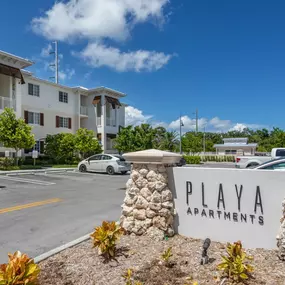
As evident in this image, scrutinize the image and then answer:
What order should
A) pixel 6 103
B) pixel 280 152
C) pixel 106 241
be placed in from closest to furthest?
pixel 106 241, pixel 280 152, pixel 6 103

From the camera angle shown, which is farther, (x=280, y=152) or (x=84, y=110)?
(x=84, y=110)

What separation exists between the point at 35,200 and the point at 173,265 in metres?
7.27

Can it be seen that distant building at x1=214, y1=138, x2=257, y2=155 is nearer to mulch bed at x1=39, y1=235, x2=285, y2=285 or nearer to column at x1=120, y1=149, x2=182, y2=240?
column at x1=120, y1=149, x2=182, y2=240

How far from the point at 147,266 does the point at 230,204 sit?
1772 millimetres

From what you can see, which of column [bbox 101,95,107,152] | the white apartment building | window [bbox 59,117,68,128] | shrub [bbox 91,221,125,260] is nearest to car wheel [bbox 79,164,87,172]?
the white apartment building

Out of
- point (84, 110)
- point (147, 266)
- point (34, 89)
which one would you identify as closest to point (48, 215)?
point (147, 266)

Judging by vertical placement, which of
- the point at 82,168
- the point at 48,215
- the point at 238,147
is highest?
the point at 238,147

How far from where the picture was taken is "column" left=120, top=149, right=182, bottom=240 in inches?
184

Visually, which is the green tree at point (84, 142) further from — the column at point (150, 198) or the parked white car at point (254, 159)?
the column at point (150, 198)

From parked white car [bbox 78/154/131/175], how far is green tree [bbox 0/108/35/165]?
469 cm

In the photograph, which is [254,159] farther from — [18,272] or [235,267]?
[18,272]

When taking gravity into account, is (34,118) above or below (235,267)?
above

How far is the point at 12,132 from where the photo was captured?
769 inches

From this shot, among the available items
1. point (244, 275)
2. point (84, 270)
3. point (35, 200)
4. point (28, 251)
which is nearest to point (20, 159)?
point (35, 200)
